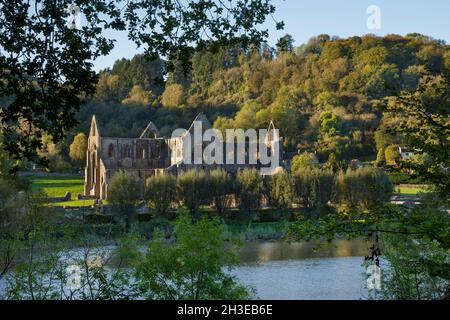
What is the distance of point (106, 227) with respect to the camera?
4181cm

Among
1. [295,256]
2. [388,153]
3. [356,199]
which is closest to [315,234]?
[295,256]

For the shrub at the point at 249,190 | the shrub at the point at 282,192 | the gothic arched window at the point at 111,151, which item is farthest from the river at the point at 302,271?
the gothic arched window at the point at 111,151

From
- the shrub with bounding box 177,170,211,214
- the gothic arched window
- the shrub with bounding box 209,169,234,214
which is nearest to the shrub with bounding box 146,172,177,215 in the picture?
the shrub with bounding box 177,170,211,214

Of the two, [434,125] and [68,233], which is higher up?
[434,125]

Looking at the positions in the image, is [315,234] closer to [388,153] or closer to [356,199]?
[356,199]

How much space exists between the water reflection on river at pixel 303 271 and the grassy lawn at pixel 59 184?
29.5 m

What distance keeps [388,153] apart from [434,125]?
66065 millimetres

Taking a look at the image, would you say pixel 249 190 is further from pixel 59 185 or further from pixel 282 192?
pixel 59 185

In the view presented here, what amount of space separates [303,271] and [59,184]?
45578 millimetres

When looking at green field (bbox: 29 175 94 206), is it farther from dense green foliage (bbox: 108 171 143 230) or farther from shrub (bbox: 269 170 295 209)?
shrub (bbox: 269 170 295 209)

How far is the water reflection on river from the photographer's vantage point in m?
23.1

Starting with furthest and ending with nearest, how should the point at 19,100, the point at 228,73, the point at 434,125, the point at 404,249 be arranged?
1. the point at 228,73
2. the point at 404,249
3. the point at 434,125
4. the point at 19,100

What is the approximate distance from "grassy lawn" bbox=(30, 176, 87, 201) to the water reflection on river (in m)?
29.5

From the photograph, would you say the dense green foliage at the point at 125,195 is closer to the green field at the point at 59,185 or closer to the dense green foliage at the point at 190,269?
the green field at the point at 59,185
